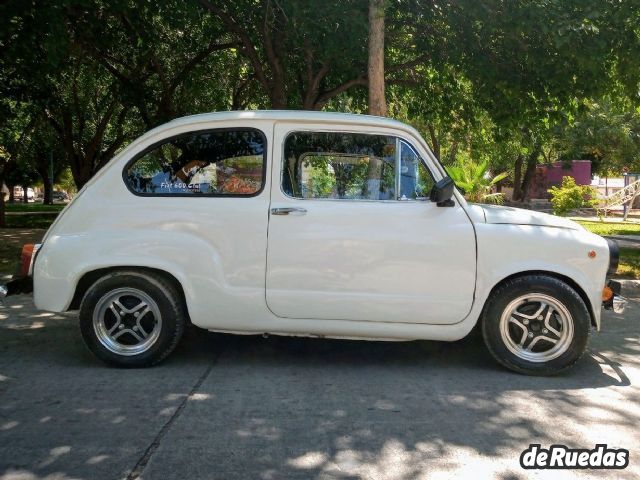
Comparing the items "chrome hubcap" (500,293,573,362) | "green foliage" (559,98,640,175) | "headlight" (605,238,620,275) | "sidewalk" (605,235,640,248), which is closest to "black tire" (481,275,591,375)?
"chrome hubcap" (500,293,573,362)

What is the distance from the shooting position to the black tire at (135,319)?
195 inches

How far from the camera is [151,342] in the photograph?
5.00 metres

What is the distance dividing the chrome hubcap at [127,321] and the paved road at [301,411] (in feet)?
0.68

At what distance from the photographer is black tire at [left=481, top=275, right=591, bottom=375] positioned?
4.85m

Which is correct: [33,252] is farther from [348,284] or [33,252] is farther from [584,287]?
[584,287]

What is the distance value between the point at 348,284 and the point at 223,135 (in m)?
1.50

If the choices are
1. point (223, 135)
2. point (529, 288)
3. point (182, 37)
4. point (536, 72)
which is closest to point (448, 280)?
point (529, 288)

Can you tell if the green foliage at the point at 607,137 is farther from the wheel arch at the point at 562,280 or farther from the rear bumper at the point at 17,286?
the rear bumper at the point at 17,286

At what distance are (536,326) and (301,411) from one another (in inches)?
77.4

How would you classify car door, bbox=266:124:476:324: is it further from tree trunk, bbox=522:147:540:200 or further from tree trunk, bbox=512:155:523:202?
tree trunk, bbox=512:155:523:202

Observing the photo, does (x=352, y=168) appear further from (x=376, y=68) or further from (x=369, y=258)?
(x=376, y=68)

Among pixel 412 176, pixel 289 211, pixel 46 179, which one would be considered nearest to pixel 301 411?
pixel 289 211

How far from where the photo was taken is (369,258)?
15.9ft

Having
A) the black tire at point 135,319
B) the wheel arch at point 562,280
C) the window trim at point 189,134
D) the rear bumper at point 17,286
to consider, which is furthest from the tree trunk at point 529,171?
the rear bumper at point 17,286
